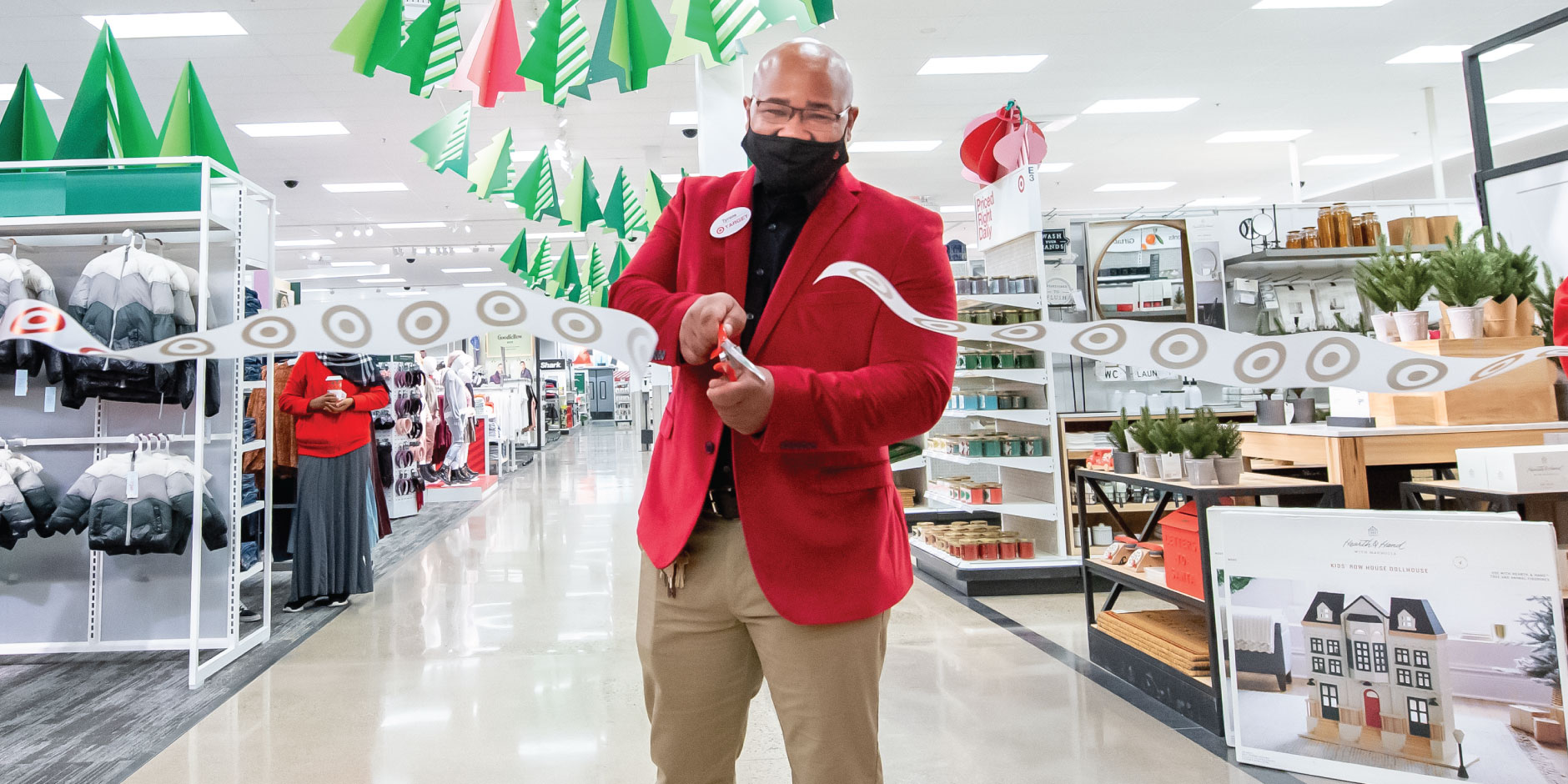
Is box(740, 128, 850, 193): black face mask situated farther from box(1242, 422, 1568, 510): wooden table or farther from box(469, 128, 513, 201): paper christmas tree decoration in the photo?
box(469, 128, 513, 201): paper christmas tree decoration

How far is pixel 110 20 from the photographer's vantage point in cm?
613

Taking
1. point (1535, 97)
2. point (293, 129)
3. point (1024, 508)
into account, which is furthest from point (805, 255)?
point (1535, 97)

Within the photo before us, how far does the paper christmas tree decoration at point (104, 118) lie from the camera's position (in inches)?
149

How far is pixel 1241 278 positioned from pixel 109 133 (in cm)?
702

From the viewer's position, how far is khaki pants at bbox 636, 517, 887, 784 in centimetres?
103

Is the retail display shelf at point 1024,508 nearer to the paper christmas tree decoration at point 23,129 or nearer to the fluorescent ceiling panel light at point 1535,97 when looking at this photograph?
the paper christmas tree decoration at point 23,129

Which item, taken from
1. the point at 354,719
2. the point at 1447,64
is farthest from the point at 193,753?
the point at 1447,64

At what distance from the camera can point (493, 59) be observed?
3469mm

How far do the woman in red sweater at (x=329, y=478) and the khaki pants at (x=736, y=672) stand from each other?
4.08 m

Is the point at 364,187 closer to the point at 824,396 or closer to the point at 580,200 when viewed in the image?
the point at 580,200

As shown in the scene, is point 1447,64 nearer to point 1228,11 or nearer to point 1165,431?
point 1228,11

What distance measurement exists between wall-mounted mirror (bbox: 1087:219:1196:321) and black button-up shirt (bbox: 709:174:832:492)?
4.75m

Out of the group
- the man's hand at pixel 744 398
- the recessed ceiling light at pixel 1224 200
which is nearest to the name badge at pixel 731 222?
the man's hand at pixel 744 398

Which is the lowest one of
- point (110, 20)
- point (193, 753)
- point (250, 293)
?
point (193, 753)
